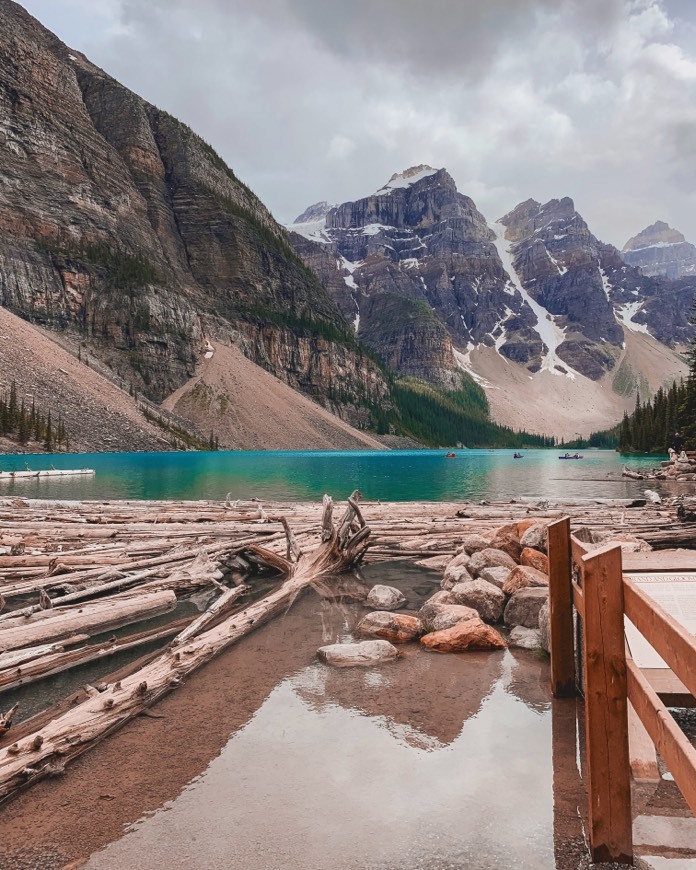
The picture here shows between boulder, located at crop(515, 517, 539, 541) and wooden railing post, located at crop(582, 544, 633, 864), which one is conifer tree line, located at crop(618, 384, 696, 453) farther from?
wooden railing post, located at crop(582, 544, 633, 864)

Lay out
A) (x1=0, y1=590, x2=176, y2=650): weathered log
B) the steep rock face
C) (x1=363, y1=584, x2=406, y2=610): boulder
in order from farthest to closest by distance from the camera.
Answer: the steep rock face < (x1=363, y1=584, x2=406, y2=610): boulder < (x1=0, y1=590, x2=176, y2=650): weathered log

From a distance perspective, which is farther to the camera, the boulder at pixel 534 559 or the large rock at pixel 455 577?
the boulder at pixel 534 559

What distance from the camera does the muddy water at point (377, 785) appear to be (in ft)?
13.8

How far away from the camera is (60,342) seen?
124 meters

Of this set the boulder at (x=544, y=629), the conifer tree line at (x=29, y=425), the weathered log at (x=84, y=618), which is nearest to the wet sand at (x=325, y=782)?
the boulder at (x=544, y=629)

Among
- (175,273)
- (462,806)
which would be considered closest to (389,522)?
(462,806)

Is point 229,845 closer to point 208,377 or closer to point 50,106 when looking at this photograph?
point 208,377

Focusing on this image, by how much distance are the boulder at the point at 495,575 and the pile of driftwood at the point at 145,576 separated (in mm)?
3897

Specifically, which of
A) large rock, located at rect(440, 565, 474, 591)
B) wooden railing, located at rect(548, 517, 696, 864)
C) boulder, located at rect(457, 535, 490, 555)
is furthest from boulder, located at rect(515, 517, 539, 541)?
wooden railing, located at rect(548, 517, 696, 864)

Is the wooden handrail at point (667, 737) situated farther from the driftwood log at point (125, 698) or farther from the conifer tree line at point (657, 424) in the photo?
the conifer tree line at point (657, 424)

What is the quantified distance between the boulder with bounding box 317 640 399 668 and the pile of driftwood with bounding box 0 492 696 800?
1798mm

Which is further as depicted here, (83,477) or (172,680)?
(83,477)

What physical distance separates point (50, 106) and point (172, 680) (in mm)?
193712

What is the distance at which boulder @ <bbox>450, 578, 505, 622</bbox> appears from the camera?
1059 centimetres
